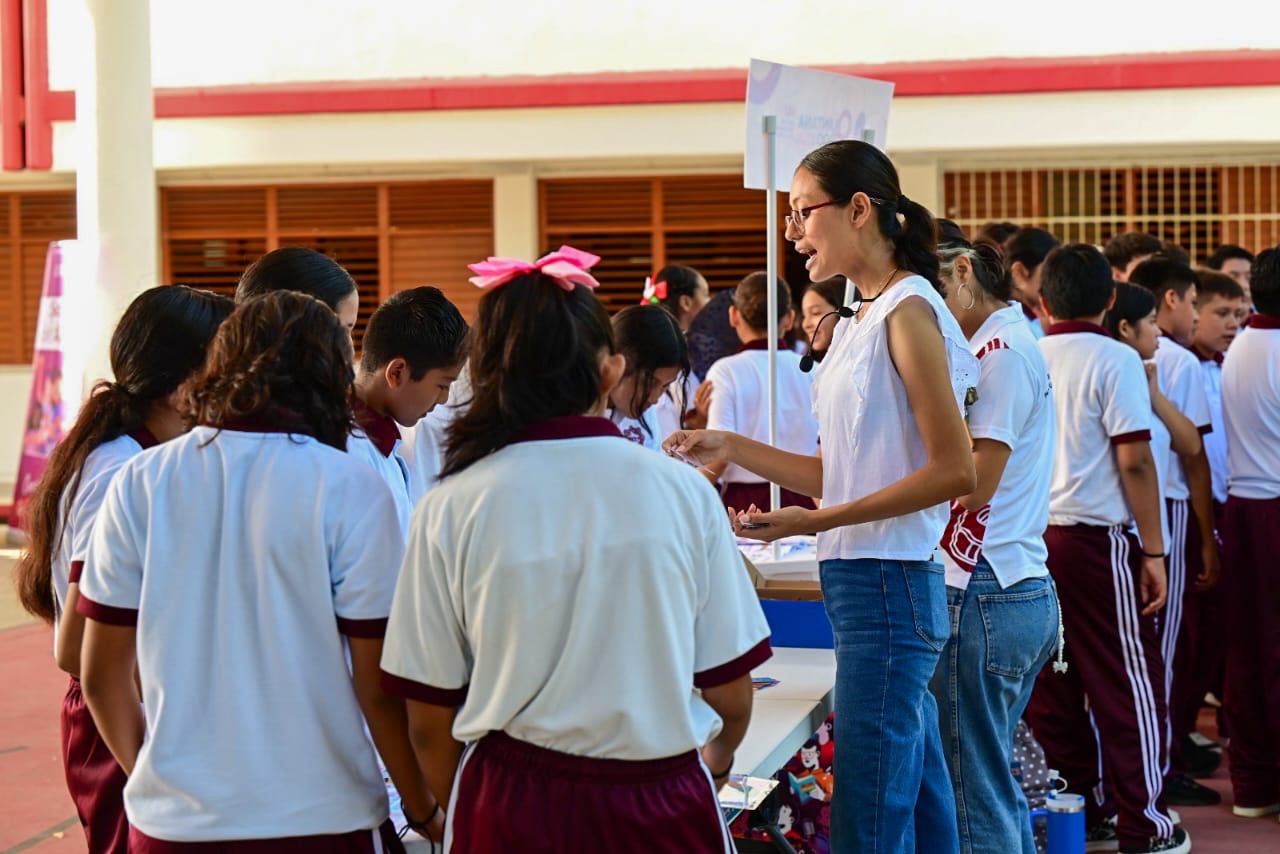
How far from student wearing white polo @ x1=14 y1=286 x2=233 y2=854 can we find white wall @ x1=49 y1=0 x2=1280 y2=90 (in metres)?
9.02

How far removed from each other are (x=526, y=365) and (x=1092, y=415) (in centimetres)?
261

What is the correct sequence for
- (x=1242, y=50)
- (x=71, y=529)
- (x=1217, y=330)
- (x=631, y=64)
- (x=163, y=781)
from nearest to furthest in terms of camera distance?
(x=163, y=781) < (x=71, y=529) < (x=1217, y=330) < (x=1242, y=50) < (x=631, y=64)

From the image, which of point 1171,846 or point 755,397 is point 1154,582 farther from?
point 755,397

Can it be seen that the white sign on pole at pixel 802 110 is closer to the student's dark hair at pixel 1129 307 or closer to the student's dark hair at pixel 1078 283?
the student's dark hair at pixel 1078 283

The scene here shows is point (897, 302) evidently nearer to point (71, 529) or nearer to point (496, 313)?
point (496, 313)

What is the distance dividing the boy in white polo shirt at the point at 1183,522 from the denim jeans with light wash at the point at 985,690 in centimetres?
181

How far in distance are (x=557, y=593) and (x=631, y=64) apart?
990cm

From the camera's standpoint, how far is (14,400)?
12773 mm

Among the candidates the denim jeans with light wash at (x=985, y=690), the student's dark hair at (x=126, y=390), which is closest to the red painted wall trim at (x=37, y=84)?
the student's dark hair at (x=126, y=390)

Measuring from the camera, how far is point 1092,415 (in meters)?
4.12

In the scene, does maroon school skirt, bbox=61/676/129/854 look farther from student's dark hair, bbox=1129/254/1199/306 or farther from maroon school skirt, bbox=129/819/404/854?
student's dark hair, bbox=1129/254/1199/306

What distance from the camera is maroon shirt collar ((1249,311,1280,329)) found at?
15.0 ft

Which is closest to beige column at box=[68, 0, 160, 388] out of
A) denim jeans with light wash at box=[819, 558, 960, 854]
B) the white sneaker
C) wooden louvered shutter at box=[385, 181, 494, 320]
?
wooden louvered shutter at box=[385, 181, 494, 320]

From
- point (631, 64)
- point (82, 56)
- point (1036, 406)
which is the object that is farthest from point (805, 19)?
point (1036, 406)
